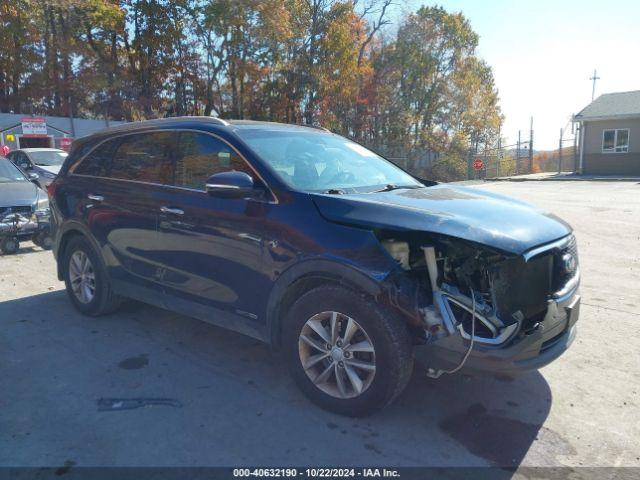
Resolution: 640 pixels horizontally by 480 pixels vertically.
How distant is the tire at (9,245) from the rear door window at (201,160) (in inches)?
217

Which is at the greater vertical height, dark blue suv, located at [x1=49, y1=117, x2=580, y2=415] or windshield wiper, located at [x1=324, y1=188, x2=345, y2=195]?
windshield wiper, located at [x1=324, y1=188, x2=345, y2=195]

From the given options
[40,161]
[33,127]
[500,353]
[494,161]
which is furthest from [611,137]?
[500,353]

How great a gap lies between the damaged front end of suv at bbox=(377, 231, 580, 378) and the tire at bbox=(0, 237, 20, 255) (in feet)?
24.3

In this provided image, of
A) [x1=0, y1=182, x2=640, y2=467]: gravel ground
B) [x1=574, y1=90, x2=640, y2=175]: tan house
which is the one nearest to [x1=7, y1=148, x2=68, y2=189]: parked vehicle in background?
[x1=0, y1=182, x2=640, y2=467]: gravel ground

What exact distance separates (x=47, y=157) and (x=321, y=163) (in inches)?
538

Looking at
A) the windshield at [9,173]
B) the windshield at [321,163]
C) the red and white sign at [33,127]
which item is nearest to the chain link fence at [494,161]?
the red and white sign at [33,127]

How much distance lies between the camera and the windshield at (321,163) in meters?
3.83

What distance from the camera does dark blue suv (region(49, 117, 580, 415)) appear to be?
9.84ft

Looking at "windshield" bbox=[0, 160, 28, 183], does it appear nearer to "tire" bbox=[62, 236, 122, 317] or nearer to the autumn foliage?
"tire" bbox=[62, 236, 122, 317]

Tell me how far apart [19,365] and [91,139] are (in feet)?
7.74

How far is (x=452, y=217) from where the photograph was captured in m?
3.16

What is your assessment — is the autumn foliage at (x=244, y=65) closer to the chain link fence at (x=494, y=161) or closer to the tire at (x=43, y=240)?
the chain link fence at (x=494, y=161)

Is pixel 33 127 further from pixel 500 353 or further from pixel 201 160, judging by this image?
pixel 500 353

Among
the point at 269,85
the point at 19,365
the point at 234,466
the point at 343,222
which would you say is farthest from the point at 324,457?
the point at 269,85
